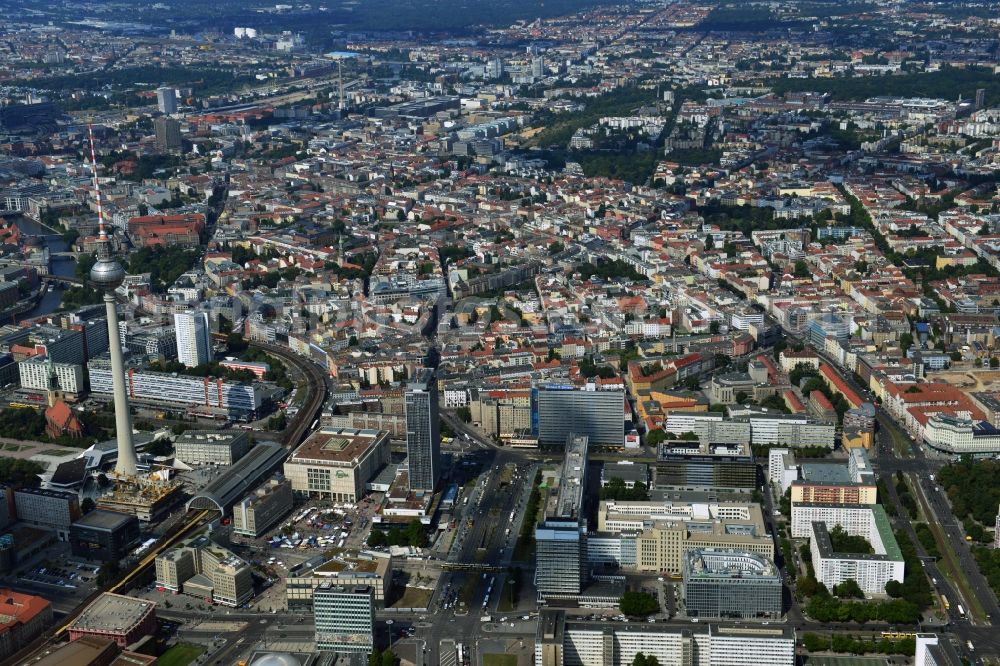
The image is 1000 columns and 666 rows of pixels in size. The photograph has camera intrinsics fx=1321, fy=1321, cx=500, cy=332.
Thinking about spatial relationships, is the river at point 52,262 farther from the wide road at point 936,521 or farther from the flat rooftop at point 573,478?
the wide road at point 936,521

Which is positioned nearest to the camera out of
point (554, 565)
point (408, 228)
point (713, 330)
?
point (554, 565)

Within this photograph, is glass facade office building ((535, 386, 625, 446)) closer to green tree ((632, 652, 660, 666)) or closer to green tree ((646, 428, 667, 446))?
green tree ((646, 428, 667, 446))

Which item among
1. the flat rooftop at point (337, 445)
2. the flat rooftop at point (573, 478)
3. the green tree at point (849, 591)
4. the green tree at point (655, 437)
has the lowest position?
the green tree at point (849, 591)

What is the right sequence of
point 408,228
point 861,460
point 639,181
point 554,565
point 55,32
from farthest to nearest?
point 55,32
point 639,181
point 408,228
point 861,460
point 554,565

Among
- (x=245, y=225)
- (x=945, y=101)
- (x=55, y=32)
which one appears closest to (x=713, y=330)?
(x=245, y=225)

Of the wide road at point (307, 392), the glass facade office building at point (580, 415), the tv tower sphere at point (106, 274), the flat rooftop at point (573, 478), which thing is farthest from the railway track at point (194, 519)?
the flat rooftop at point (573, 478)

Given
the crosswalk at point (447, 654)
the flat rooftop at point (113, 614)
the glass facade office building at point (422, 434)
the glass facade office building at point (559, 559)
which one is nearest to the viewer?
the crosswalk at point (447, 654)

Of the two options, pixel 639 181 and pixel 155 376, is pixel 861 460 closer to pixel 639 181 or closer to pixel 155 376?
pixel 155 376
